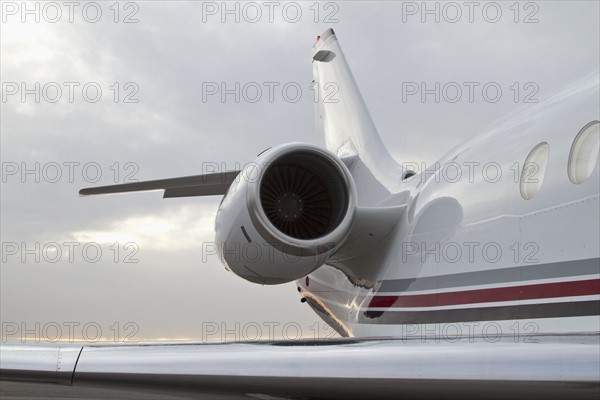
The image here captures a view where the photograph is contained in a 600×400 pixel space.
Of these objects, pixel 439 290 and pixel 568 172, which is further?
pixel 439 290

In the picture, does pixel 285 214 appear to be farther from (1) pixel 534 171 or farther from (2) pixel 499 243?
(1) pixel 534 171

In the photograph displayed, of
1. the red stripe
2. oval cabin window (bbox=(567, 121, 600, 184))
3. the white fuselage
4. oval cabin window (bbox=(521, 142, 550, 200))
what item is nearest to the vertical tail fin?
the white fuselage

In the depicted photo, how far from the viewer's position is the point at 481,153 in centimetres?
686

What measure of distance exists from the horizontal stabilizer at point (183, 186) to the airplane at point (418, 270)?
0.03m

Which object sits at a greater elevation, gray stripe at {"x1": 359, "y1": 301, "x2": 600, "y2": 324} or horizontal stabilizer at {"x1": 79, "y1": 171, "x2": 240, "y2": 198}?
horizontal stabilizer at {"x1": 79, "y1": 171, "x2": 240, "y2": 198}

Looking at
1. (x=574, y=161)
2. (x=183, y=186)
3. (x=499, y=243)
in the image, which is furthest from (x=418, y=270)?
(x=183, y=186)

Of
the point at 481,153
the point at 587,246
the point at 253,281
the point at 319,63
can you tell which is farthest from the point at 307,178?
the point at 319,63

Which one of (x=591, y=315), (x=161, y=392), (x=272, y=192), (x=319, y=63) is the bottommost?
(x=161, y=392)

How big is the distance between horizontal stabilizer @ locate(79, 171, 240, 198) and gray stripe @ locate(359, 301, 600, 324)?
254 centimetres

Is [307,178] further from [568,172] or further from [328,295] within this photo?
[568,172]

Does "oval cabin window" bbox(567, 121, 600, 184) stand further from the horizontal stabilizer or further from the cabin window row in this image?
the horizontal stabilizer

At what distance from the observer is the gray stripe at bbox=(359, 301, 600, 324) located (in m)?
4.90

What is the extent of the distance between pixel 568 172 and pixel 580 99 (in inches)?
28.6

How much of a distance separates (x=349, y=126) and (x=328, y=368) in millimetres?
6938
